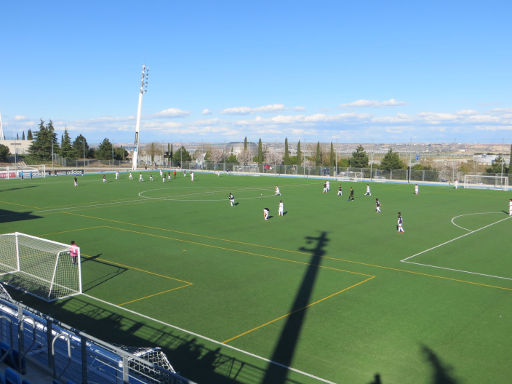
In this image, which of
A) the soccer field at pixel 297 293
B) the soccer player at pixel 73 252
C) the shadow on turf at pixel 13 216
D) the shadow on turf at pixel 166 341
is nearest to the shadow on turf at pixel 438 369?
the soccer field at pixel 297 293

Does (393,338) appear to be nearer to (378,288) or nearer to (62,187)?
(378,288)

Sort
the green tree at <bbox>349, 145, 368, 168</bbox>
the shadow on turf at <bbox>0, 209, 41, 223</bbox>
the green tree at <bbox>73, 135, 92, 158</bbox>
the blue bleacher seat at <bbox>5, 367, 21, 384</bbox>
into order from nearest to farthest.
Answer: the blue bleacher seat at <bbox>5, 367, 21, 384</bbox> → the shadow on turf at <bbox>0, 209, 41, 223</bbox> → the green tree at <bbox>349, 145, 368, 168</bbox> → the green tree at <bbox>73, 135, 92, 158</bbox>

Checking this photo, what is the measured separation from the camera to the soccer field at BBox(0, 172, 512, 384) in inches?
497

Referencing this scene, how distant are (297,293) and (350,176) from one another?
71.0 m

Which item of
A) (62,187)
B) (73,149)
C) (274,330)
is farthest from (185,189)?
(73,149)

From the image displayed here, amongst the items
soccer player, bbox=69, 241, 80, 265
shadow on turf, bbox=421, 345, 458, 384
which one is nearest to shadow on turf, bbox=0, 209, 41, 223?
soccer player, bbox=69, 241, 80, 265

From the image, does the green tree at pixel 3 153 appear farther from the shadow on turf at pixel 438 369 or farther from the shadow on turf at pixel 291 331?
the shadow on turf at pixel 438 369

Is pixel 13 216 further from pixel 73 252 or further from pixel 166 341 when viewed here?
pixel 166 341

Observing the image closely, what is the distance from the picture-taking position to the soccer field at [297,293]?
12633mm

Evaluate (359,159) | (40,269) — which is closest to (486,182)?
(359,159)

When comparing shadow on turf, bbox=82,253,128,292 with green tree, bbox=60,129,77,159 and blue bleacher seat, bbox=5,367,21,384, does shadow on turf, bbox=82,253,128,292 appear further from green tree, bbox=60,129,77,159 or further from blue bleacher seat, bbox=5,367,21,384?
green tree, bbox=60,129,77,159

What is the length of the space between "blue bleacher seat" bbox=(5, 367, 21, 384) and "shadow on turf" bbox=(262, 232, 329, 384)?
232 inches

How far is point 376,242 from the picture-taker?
93.7 feet

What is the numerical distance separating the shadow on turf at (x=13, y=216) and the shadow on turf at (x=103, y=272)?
1593 centimetres
